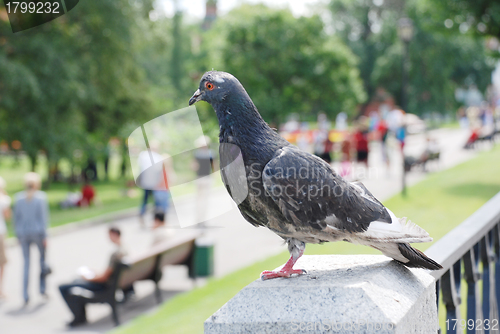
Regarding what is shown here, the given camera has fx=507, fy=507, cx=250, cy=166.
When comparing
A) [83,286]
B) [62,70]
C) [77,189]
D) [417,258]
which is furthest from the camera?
[77,189]

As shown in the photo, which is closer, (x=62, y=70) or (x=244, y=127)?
(x=244, y=127)

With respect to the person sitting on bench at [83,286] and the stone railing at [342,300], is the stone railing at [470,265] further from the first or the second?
the person sitting on bench at [83,286]

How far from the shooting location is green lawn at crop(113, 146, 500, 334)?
6.69m

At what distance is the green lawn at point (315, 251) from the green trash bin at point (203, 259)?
1.86ft

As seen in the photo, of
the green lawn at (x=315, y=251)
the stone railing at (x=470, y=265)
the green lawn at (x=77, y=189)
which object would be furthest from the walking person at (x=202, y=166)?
the green lawn at (x=77, y=189)

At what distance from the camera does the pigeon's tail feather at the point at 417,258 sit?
1.85m

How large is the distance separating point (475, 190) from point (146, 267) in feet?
24.5

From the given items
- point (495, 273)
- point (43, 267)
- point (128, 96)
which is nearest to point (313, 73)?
point (128, 96)

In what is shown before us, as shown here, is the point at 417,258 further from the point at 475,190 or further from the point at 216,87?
the point at 475,190

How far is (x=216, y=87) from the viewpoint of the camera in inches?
78.7

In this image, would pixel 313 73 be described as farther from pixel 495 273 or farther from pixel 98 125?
pixel 495 273

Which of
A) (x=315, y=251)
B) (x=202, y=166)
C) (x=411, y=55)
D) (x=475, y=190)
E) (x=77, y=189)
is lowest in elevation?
(x=77, y=189)

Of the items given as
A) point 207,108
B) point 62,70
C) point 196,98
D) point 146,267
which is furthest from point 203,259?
point 62,70

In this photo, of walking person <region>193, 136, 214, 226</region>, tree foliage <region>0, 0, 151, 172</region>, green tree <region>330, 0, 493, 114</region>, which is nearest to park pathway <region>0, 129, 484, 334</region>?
walking person <region>193, 136, 214, 226</region>
